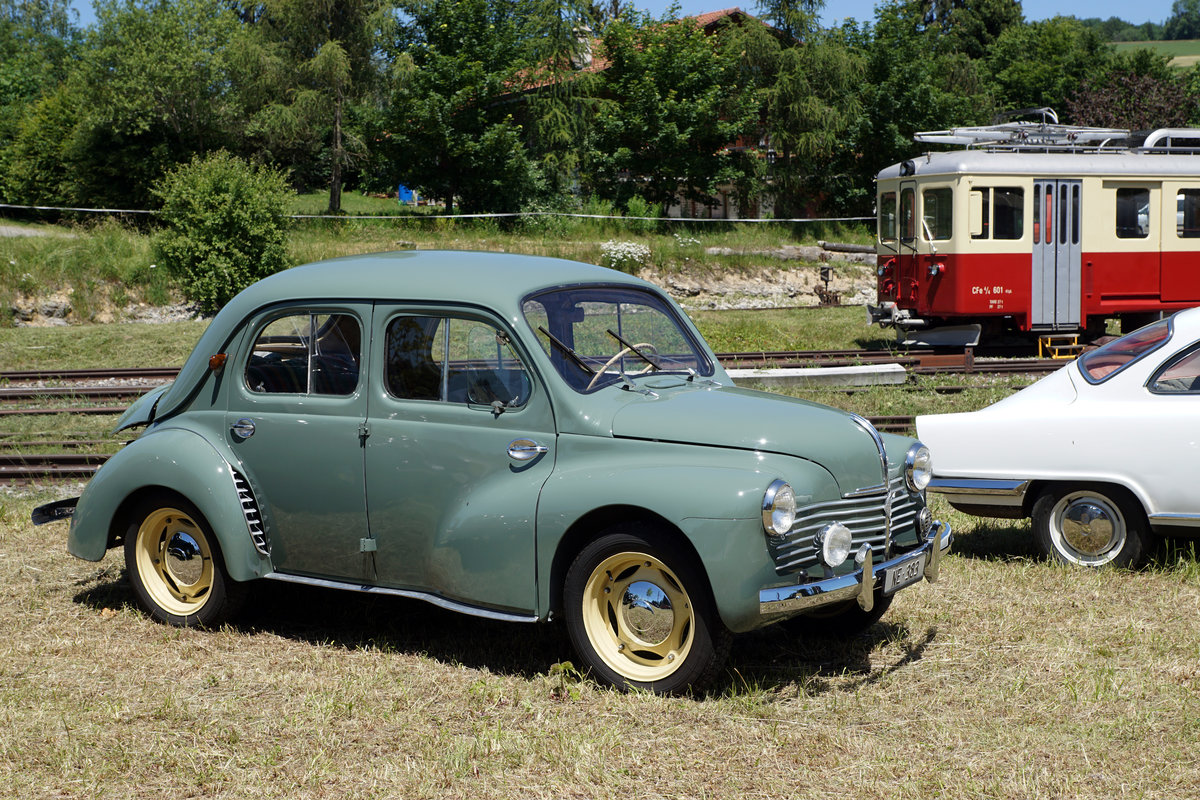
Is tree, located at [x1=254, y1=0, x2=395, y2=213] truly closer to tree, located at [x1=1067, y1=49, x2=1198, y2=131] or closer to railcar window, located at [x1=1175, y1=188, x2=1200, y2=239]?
railcar window, located at [x1=1175, y1=188, x2=1200, y2=239]

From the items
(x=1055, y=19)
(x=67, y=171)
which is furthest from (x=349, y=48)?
(x=1055, y=19)

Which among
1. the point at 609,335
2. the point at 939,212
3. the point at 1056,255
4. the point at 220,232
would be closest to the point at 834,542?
the point at 609,335

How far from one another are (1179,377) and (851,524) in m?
2.73

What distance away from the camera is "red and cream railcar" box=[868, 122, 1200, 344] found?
57.7 feet

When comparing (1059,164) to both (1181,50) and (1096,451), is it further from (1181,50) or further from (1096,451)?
(1181,50)

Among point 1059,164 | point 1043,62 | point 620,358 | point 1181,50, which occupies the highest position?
point 1181,50

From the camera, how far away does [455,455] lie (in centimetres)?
A: 512

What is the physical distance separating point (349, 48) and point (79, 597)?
33648 millimetres

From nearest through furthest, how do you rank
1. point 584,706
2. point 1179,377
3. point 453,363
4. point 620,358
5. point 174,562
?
point 584,706 < point 453,363 < point 620,358 < point 174,562 < point 1179,377

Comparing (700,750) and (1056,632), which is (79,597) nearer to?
(700,750)

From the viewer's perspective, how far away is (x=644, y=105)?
3659 cm

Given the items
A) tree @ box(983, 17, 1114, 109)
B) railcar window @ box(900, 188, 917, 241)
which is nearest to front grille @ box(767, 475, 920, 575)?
railcar window @ box(900, 188, 917, 241)

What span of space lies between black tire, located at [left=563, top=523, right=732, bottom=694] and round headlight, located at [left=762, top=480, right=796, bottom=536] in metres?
0.37

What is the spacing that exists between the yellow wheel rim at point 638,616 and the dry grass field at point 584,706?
156 millimetres
